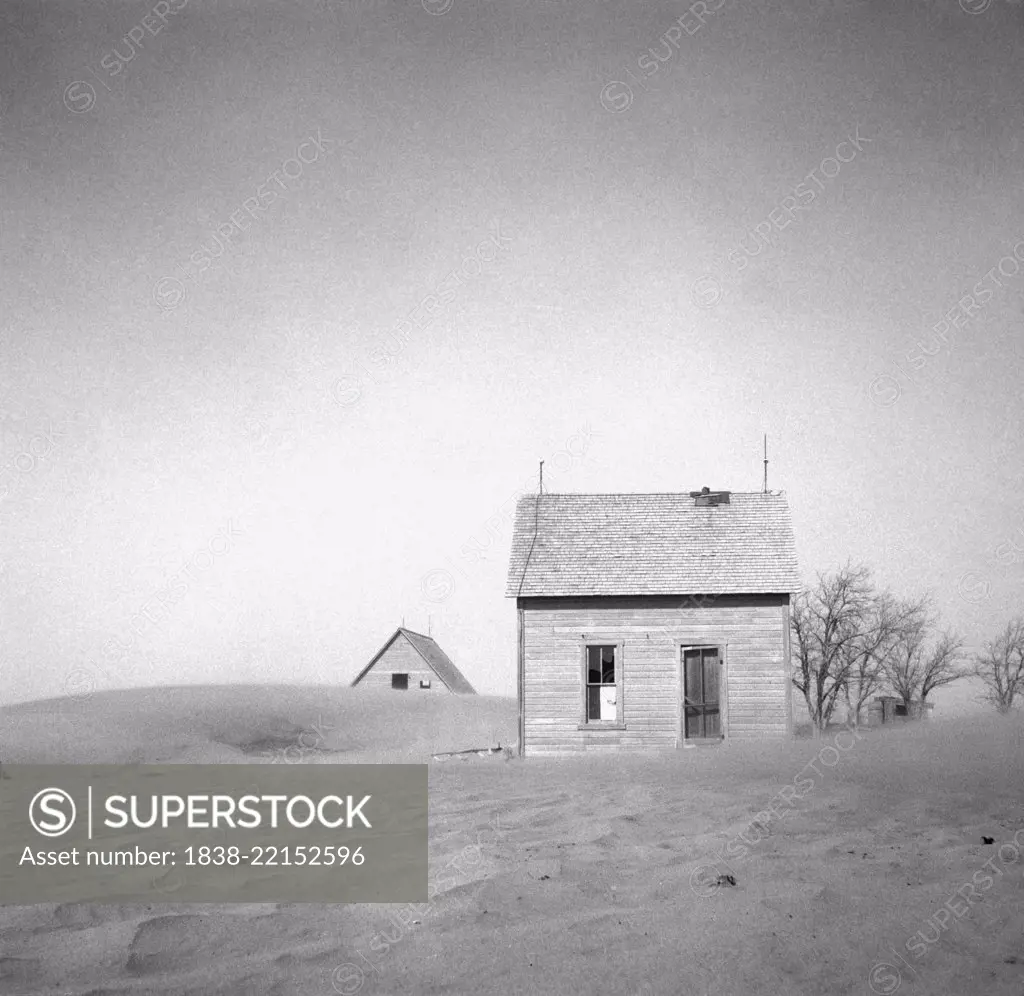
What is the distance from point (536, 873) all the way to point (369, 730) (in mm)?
25031

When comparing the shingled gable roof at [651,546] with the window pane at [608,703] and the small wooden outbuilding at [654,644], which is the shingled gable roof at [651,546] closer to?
the small wooden outbuilding at [654,644]

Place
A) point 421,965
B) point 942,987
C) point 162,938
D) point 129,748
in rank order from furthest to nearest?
point 129,748
point 162,938
point 421,965
point 942,987

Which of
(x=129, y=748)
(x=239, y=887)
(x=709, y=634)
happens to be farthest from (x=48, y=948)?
(x=129, y=748)

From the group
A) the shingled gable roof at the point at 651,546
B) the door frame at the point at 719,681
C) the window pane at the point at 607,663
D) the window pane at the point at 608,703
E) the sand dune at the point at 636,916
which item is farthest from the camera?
the shingled gable roof at the point at 651,546

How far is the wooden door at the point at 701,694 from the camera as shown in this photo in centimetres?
1844

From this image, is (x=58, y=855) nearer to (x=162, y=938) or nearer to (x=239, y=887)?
(x=239, y=887)

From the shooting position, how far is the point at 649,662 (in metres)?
18.7

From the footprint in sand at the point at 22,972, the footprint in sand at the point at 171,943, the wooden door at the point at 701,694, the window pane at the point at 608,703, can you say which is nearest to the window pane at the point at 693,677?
the wooden door at the point at 701,694

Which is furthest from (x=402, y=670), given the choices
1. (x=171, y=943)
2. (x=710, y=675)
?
(x=171, y=943)

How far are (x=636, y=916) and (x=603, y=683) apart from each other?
45.3 ft

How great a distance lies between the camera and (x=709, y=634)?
18.8 m

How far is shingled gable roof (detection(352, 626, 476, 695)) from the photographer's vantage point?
136 ft

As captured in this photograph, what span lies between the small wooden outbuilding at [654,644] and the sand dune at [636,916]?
334 inches

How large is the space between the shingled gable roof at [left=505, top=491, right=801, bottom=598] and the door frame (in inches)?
43.2
